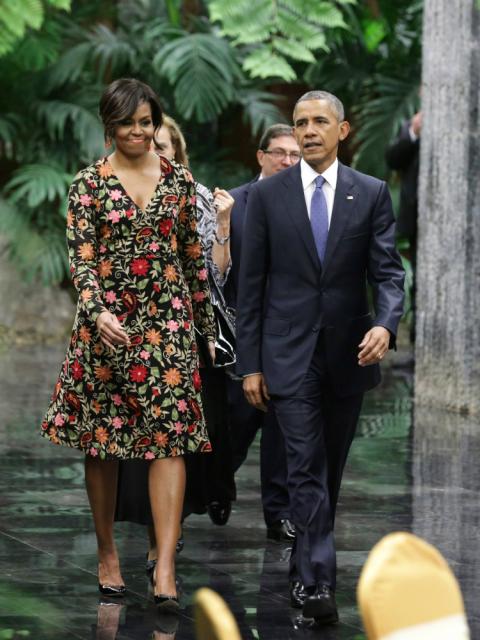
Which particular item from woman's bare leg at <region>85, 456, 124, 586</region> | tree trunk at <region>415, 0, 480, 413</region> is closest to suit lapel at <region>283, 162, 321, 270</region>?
woman's bare leg at <region>85, 456, 124, 586</region>

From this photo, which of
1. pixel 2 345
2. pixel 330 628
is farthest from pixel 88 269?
pixel 2 345

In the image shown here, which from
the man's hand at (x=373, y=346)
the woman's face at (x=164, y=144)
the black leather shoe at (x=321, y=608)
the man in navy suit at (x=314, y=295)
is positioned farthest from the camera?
the woman's face at (x=164, y=144)

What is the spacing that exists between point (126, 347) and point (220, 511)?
133cm

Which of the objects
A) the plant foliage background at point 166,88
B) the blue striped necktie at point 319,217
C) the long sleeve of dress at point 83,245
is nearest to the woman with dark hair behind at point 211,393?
the blue striped necktie at point 319,217

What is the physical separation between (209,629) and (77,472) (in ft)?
19.6

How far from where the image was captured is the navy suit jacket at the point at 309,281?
16.6 feet

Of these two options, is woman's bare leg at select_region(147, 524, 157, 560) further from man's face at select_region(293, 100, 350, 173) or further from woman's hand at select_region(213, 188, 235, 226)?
man's face at select_region(293, 100, 350, 173)

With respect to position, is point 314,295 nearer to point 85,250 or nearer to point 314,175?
point 314,175

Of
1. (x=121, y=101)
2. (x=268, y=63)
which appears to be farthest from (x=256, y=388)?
(x=268, y=63)

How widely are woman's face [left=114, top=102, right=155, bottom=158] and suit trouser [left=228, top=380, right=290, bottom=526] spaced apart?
1.59 m

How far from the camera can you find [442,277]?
10.2 meters

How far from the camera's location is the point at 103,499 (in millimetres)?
5164

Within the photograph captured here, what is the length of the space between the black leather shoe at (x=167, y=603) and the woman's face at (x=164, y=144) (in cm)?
179

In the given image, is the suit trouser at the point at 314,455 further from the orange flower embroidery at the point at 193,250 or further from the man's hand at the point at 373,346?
the orange flower embroidery at the point at 193,250
